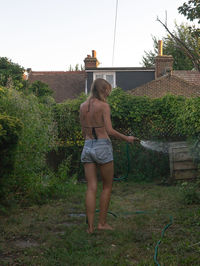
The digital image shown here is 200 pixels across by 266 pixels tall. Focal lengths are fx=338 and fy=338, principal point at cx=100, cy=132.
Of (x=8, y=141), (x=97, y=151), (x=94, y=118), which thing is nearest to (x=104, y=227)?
(x=97, y=151)

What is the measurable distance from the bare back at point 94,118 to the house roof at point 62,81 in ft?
66.4

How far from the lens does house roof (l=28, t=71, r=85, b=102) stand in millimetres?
24641

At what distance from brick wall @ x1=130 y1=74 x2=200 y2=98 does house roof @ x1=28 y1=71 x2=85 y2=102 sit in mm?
6416

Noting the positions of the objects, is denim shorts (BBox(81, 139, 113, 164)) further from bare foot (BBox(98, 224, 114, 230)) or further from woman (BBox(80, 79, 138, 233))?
bare foot (BBox(98, 224, 114, 230))

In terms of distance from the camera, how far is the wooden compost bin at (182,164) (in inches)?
304

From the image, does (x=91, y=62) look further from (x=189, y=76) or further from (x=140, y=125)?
(x=140, y=125)

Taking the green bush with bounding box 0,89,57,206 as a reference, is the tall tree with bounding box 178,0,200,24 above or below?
above

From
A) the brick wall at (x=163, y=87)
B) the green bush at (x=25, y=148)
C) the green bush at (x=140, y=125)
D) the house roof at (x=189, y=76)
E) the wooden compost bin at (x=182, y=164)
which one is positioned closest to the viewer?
the green bush at (x=25, y=148)

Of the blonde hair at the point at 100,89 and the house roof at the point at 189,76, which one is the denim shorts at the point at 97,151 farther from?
the house roof at the point at 189,76

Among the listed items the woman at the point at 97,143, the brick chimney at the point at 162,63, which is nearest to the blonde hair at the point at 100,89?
the woman at the point at 97,143

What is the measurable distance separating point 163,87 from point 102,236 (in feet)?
54.6

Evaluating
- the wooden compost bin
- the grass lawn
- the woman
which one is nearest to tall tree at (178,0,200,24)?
the woman

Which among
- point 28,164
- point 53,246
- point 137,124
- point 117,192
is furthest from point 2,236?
point 137,124

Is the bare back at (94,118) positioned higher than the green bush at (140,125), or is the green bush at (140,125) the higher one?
the bare back at (94,118)
